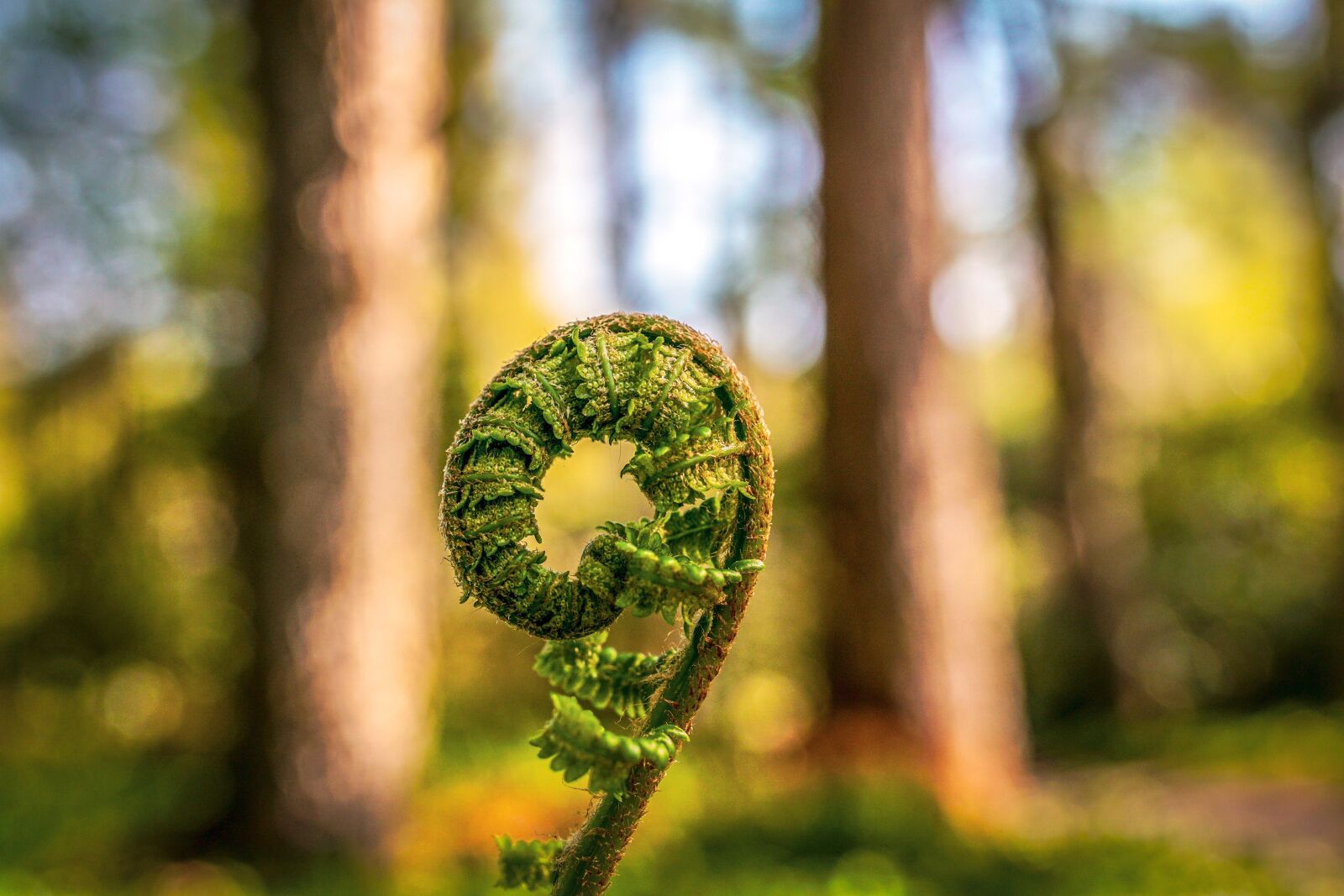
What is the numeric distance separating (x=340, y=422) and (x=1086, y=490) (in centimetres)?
955

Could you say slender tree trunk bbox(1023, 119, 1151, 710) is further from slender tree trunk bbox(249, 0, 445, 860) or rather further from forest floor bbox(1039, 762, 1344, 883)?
slender tree trunk bbox(249, 0, 445, 860)

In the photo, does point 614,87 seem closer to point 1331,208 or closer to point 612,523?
point 1331,208

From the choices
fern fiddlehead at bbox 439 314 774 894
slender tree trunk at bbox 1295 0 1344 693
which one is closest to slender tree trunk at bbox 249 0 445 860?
fern fiddlehead at bbox 439 314 774 894

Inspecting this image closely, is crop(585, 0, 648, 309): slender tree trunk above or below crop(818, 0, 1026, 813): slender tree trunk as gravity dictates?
above

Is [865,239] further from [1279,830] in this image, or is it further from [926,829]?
[1279,830]

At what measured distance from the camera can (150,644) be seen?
8.34 metres

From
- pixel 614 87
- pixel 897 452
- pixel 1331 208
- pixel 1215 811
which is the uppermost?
pixel 614 87

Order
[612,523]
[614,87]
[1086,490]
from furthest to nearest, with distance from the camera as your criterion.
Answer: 1. [614,87]
2. [1086,490]
3. [612,523]

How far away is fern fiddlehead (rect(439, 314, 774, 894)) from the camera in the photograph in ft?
2.90

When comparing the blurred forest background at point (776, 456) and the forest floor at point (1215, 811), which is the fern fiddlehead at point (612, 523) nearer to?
the blurred forest background at point (776, 456)

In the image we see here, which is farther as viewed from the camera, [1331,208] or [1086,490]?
[1086,490]

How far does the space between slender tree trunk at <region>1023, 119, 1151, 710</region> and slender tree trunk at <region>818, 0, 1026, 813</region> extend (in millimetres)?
6074

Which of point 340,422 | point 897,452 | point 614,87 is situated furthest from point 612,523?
point 614,87

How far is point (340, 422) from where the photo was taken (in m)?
5.00
